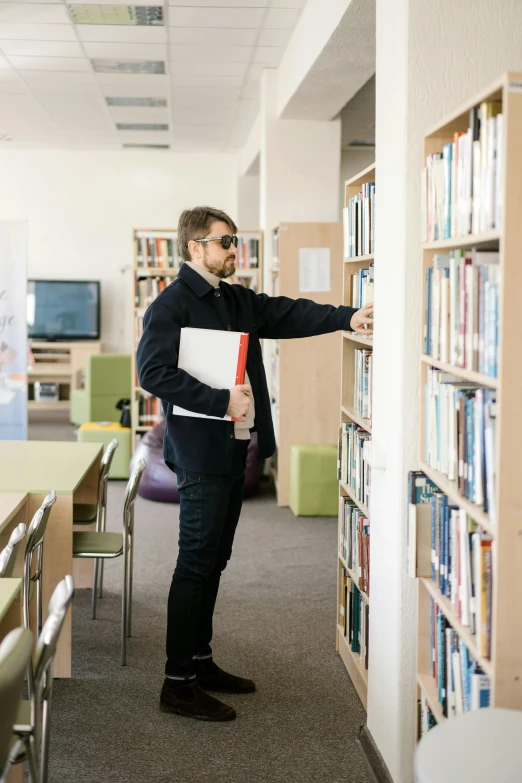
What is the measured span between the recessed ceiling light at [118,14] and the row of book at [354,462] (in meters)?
3.28

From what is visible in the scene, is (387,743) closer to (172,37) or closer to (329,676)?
(329,676)

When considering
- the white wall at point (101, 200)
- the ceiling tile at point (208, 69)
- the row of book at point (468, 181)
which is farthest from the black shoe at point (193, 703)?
the white wall at point (101, 200)

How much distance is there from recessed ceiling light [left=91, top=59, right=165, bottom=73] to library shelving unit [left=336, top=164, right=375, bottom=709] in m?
3.92

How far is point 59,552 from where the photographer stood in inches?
131

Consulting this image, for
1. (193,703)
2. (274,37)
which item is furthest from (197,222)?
(274,37)

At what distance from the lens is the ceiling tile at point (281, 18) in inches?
209

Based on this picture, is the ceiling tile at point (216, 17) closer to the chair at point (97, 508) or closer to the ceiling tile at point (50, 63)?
the ceiling tile at point (50, 63)

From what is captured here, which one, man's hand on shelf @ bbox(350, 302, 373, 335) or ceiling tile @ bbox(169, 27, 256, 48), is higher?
ceiling tile @ bbox(169, 27, 256, 48)

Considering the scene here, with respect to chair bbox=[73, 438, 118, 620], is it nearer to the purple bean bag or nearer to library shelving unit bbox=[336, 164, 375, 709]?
library shelving unit bbox=[336, 164, 375, 709]

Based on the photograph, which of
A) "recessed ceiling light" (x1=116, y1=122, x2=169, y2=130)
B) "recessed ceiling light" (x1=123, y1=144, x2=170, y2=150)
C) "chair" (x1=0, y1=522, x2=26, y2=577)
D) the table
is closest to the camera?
Result: "chair" (x1=0, y1=522, x2=26, y2=577)

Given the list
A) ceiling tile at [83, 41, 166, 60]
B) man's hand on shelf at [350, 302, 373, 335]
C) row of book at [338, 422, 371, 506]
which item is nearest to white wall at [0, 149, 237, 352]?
ceiling tile at [83, 41, 166, 60]

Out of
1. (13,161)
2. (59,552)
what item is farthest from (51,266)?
(59,552)

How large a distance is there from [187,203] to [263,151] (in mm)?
4536

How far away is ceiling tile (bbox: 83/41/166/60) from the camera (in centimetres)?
614
